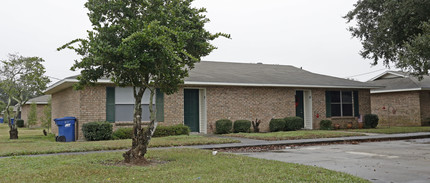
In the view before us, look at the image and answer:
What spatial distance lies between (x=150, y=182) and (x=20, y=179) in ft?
7.88

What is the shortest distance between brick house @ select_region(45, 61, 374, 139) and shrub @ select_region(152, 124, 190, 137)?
0.89 meters

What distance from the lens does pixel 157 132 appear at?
1767cm

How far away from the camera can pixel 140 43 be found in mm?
8617

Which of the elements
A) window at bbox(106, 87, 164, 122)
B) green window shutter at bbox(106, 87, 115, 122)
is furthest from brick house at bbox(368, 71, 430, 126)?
green window shutter at bbox(106, 87, 115, 122)

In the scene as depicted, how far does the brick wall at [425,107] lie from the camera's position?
2605cm

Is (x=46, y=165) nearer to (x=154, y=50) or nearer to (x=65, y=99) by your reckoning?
(x=154, y=50)

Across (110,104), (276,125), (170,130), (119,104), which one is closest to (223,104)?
(276,125)

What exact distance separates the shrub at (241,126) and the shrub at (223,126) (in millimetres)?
438

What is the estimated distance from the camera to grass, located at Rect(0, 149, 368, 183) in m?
7.02

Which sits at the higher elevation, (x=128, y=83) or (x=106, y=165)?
(x=128, y=83)

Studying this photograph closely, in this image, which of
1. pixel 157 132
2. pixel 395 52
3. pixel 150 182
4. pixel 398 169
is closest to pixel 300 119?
pixel 395 52

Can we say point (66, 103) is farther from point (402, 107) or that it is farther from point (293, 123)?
point (402, 107)

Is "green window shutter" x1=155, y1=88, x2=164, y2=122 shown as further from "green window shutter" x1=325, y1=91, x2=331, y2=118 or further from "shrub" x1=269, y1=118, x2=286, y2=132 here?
"green window shutter" x1=325, y1=91, x2=331, y2=118

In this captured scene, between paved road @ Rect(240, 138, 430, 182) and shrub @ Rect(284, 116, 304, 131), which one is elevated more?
shrub @ Rect(284, 116, 304, 131)
